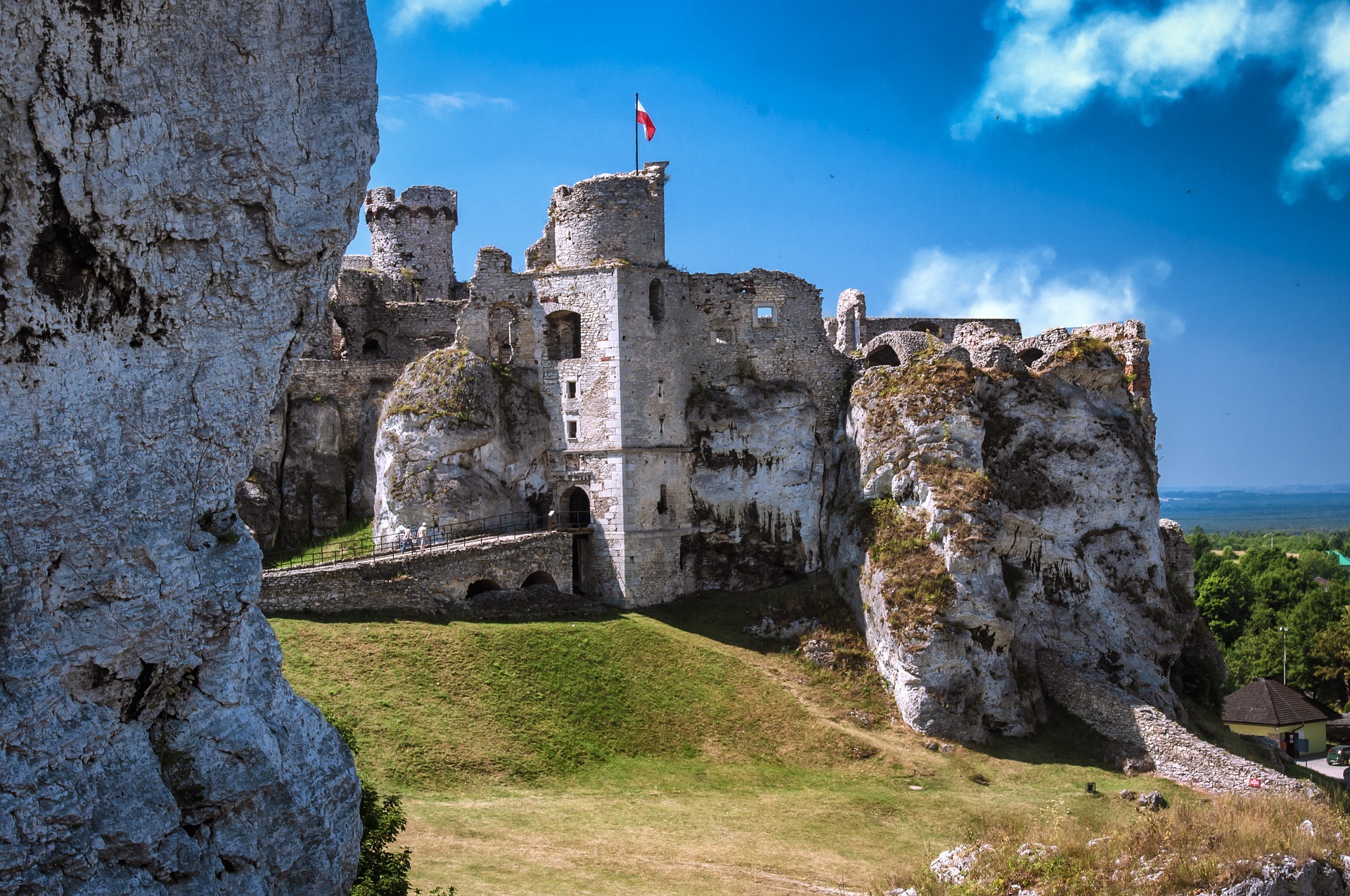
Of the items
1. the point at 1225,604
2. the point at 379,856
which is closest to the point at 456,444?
the point at 379,856

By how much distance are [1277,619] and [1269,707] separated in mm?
22885

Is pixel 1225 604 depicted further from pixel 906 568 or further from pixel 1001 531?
pixel 906 568

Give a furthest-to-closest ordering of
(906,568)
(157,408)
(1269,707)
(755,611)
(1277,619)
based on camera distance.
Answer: (1277,619)
(1269,707)
(755,611)
(906,568)
(157,408)

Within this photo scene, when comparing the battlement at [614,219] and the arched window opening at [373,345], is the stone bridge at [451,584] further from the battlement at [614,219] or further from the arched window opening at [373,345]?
the arched window opening at [373,345]

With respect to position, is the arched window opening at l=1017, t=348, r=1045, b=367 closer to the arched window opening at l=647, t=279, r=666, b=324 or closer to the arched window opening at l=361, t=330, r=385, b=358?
the arched window opening at l=647, t=279, r=666, b=324

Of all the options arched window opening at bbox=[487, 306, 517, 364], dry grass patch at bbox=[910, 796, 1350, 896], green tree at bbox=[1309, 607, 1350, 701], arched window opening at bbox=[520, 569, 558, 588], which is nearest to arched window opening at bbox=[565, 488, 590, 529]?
arched window opening at bbox=[520, 569, 558, 588]

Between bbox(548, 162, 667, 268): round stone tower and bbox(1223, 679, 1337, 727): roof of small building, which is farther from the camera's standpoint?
bbox(1223, 679, 1337, 727): roof of small building

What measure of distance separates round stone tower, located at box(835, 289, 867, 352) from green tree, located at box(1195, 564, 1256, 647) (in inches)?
1194

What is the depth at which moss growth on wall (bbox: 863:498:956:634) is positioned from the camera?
3175cm

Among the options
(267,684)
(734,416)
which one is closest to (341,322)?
(734,416)

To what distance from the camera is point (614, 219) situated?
37344mm

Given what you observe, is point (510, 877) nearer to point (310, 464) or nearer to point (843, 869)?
point (843, 869)

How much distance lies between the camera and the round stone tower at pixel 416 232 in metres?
47.9

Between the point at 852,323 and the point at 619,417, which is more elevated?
the point at 852,323
